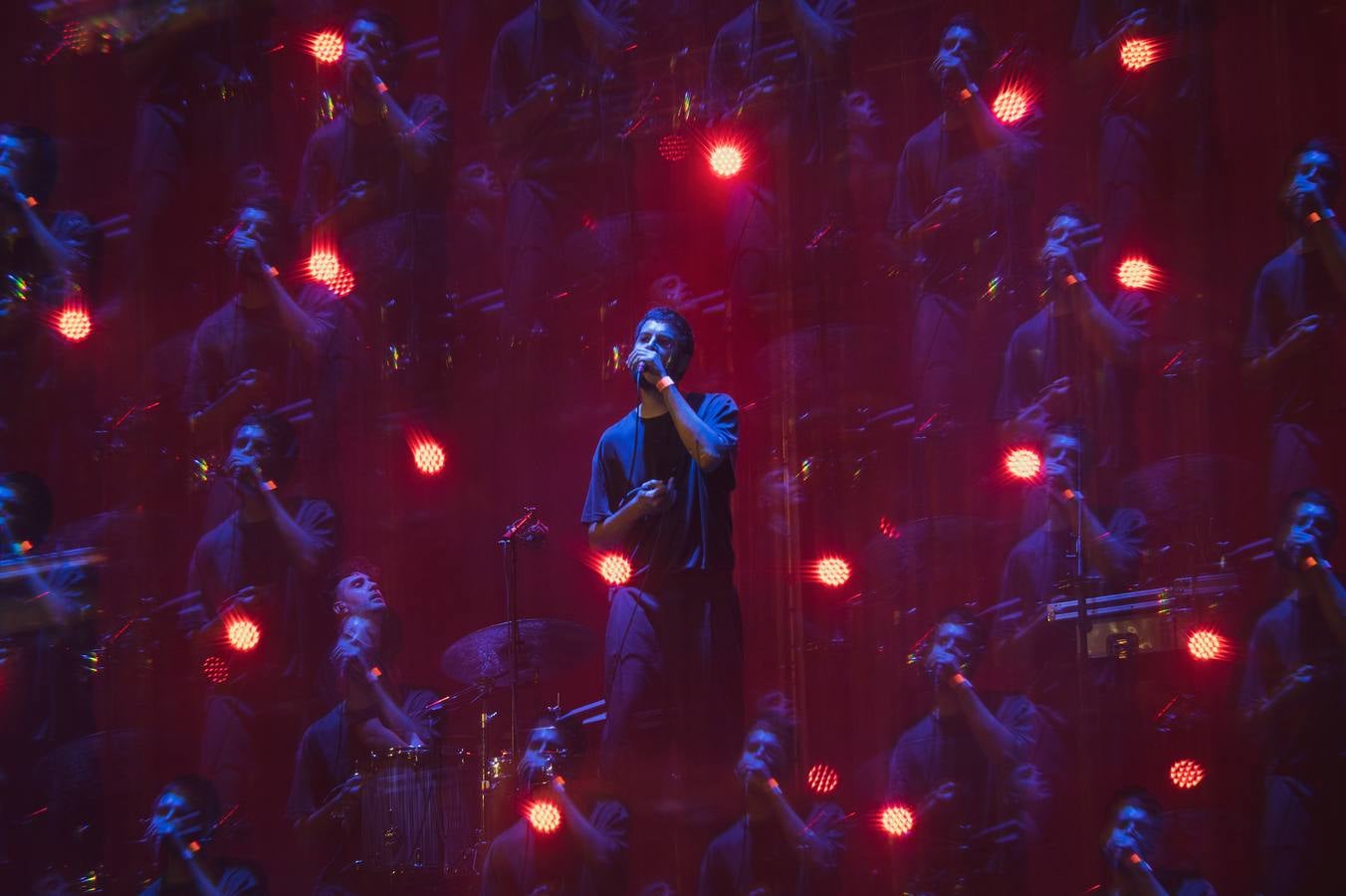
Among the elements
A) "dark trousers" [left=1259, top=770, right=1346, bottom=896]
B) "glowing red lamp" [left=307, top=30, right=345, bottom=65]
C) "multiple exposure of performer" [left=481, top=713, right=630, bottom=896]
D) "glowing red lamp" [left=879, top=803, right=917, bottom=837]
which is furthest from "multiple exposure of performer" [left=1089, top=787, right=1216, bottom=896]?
"glowing red lamp" [left=307, top=30, right=345, bottom=65]

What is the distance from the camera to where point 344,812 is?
382 cm

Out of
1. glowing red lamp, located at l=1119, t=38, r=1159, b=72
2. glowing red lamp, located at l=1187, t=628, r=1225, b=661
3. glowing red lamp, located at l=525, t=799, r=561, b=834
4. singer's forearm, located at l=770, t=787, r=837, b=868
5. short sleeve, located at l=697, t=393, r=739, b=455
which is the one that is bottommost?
singer's forearm, located at l=770, t=787, r=837, b=868

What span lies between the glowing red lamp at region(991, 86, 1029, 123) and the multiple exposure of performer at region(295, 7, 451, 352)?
180 cm

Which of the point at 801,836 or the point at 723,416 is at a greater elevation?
the point at 723,416

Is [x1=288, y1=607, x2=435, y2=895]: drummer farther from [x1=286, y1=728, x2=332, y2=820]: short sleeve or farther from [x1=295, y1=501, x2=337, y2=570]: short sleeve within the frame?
[x1=295, y1=501, x2=337, y2=570]: short sleeve

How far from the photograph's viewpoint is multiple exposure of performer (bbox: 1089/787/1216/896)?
10.8ft

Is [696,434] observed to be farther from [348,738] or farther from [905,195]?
[348,738]

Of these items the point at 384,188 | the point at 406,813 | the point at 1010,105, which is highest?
the point at 384,188

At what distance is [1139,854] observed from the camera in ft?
10.8

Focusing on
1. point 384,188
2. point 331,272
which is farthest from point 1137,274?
point 331,272

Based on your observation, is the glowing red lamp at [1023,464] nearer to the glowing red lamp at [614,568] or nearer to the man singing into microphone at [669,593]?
the man singing into microphone at [669,593]

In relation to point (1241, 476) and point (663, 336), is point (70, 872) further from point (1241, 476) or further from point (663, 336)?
point (1241, 476)

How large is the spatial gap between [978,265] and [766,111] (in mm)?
816

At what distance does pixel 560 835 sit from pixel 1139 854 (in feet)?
5.44
